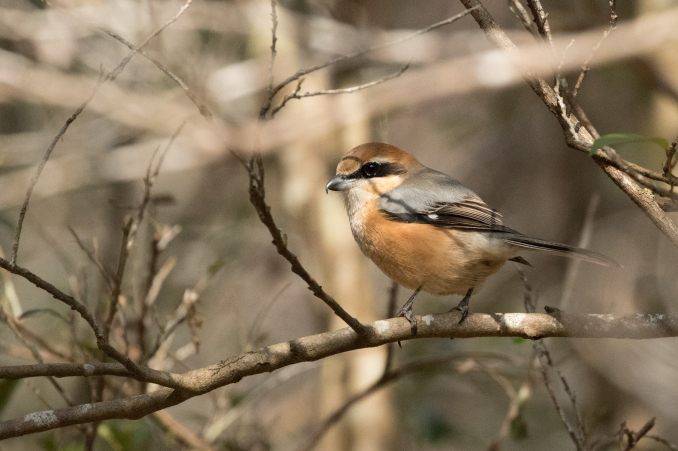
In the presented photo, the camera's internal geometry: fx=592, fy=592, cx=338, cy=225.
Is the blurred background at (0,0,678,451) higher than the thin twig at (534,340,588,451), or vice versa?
the blurred background at (0,0,678,451)

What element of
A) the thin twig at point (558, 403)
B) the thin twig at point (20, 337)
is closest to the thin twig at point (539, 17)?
the thin twig at point (558, 403)

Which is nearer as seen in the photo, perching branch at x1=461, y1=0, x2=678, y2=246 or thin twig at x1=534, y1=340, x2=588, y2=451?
perching branch at x1=461, y1=0, x2=678, y2=246

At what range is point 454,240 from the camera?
141 inches

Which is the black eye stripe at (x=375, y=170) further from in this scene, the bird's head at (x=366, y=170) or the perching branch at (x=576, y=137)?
the perching branch at (x=576, y=137)

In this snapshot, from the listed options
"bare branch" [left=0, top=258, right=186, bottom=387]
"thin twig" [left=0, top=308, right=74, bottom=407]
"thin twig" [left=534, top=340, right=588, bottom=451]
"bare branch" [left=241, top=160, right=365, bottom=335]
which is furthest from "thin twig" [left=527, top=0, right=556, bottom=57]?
"thin twig" [left=0, top=308, right=74, bottom=407]

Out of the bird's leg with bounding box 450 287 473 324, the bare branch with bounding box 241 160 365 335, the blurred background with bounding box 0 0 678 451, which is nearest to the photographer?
the bare branch with bounding box 241 160 365 335

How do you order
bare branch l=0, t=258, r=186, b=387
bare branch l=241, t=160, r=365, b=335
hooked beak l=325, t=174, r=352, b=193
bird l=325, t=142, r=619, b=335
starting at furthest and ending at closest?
hooked beak l=325, t=174, r=352, b=193
bird l=325, t=142, r=619, b=335
bare branch l=0, t=258, r=186, b=387
bare branch l=241, t=160, r=365, b=335

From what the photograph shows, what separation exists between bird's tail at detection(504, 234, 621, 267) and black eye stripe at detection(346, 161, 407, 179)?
110 centimetres

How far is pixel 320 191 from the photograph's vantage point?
5883 millimetres

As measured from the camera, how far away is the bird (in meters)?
3.51

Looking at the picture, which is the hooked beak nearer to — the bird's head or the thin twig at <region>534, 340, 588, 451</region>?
the bird's head

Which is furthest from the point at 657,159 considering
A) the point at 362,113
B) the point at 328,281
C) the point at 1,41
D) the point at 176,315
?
the point at 1,41

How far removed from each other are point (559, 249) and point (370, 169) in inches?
58.3

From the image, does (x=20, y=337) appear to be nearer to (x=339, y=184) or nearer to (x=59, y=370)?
(x=59, y=370)
